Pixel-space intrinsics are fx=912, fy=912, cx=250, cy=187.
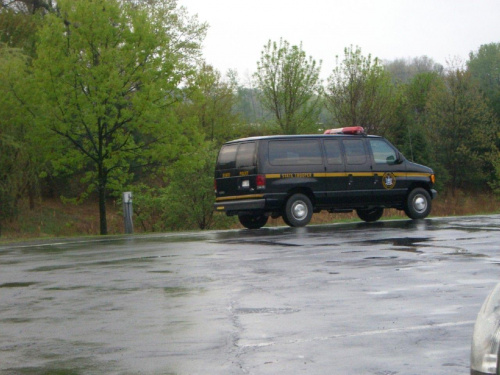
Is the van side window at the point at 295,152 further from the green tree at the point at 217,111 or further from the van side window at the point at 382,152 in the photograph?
the green tree at the point at 217,111

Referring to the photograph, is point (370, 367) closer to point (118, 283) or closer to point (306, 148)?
point (118, 283)

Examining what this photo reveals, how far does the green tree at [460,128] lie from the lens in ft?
243

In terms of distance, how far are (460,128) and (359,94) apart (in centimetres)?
1856

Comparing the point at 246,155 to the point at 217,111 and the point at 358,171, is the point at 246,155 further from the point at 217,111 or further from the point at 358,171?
the point at 217,111

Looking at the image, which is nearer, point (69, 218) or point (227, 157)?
point (227, 157)

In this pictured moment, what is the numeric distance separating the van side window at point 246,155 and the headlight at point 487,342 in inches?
656

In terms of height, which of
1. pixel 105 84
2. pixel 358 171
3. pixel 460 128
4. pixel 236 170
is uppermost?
pixel 460 128

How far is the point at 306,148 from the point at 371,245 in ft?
22.0

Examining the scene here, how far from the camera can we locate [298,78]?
2292 inches

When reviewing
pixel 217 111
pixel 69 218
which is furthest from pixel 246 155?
pixel 217 111

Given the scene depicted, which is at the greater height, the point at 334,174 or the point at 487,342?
the point at 334,174

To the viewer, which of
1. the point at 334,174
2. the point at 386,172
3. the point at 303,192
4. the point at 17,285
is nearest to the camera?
the point at 17,285

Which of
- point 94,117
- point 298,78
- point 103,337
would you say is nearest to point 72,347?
point 103,337

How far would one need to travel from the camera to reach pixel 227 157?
21.5m
